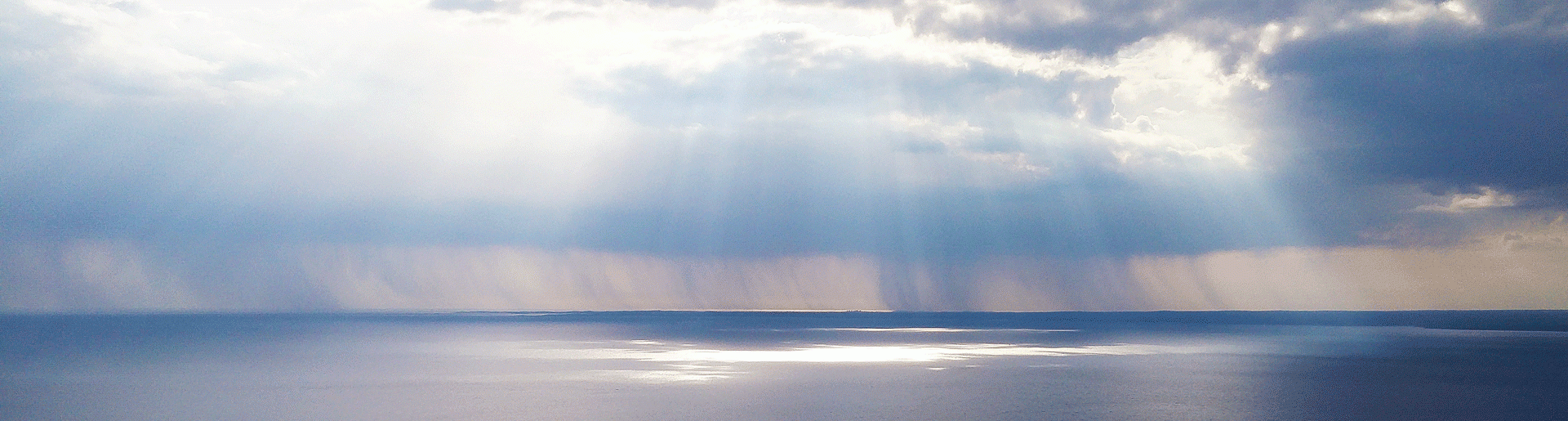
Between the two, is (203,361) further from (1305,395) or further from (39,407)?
(1305,395)

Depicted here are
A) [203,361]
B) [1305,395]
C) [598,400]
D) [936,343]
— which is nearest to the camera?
[598,400]

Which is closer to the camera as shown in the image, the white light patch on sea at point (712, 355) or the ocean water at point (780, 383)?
the ocean water at point (780, 383)

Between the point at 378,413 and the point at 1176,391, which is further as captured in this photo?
the point at 1176,391

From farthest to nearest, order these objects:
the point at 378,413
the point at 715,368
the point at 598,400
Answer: the point at 715,368 < the point at 598,400 < the point at 378,413

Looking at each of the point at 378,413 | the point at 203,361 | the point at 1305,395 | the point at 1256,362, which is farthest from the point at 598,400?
the point at 1256,362

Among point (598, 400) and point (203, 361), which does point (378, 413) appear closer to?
point (598, 400)

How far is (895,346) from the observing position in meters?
79.9

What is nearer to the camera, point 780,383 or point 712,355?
point 780,383

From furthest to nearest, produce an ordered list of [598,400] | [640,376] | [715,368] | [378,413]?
[715,368] → [640,376] → [598,400] → [378,413]

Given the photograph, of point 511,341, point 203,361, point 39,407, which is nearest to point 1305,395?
point 39,407

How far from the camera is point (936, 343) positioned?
8744 centimetres

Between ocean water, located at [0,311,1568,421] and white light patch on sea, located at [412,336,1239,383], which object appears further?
white light patch on sea, located at [412,336,1239,383]

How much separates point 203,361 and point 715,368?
86.6 ft

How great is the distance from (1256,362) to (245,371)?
4884 cm
